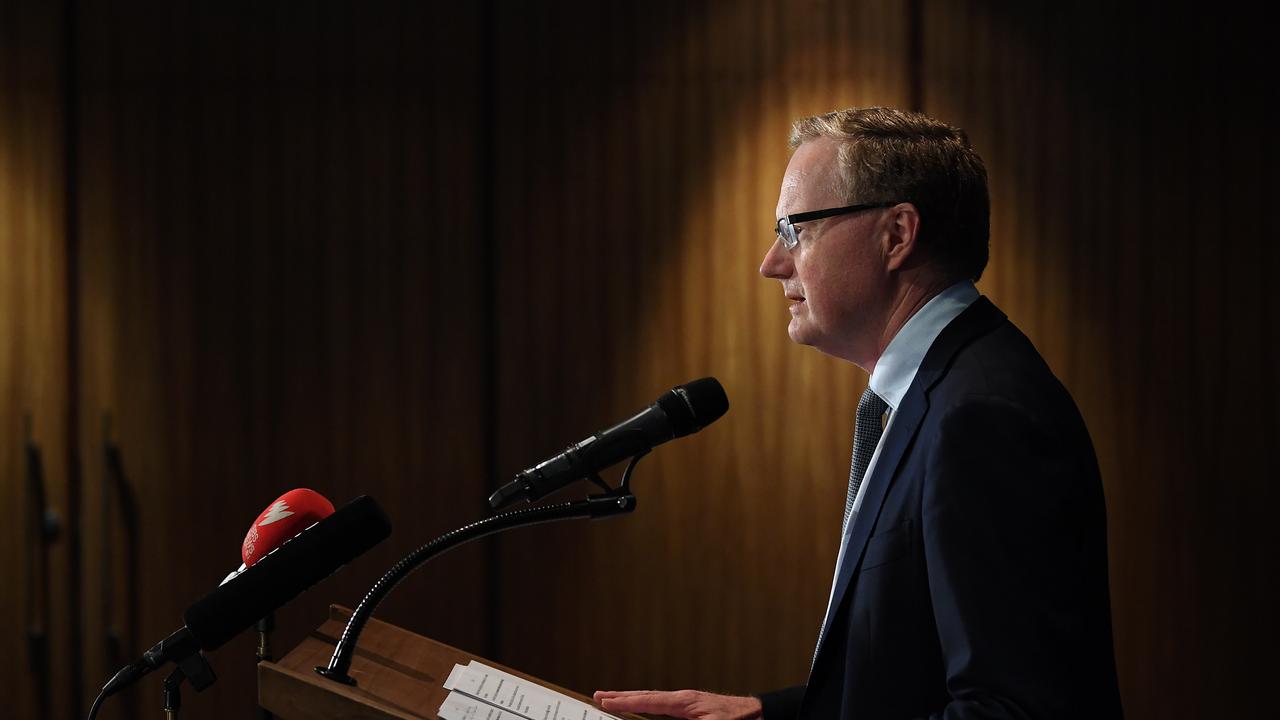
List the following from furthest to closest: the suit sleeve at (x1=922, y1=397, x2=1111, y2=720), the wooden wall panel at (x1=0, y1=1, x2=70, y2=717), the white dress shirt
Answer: the wooden wall panel at (x1=0, y1=1, x2=70, y2=717)
the white dress shirt
the suit sleeve at (x1=922, y1=397, x2=1111, y2=720)

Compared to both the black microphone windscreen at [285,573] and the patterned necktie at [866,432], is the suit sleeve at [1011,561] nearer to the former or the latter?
the patterned necktie at [866,432]

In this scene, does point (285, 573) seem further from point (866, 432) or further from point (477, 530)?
point (866, 432)

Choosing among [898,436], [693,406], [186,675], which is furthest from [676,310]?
[186,675]

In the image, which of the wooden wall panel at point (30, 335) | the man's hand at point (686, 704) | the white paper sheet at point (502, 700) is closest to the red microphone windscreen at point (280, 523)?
the white paper sheet at point (502, 700)

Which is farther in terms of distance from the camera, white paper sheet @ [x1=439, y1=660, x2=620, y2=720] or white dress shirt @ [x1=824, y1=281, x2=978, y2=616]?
white dress shirt @ [x1=824, y1=281, x2=978, y2=616]

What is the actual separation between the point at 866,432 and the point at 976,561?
0.39 m

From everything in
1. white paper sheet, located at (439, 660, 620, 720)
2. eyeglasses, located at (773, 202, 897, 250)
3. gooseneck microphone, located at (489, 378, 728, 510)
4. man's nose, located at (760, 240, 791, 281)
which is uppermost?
eyeglasses, located at (773, 202, 897, 250)

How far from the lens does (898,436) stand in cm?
99

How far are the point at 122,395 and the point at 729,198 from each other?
5.53ft

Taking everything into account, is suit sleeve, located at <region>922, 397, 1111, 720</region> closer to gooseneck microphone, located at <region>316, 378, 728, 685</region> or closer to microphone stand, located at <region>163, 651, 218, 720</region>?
gooseneck microphone, located at <region>316, 378, 728, 685</region>

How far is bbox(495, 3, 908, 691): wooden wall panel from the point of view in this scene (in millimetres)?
2473

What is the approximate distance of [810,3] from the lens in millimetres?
2492

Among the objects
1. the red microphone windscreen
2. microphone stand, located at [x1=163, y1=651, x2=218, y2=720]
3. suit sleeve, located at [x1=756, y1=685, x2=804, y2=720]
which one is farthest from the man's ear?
microphone stand, located at [x1=163, y1=651, x2=218, y2=720]

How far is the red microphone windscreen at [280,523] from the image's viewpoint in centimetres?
97
